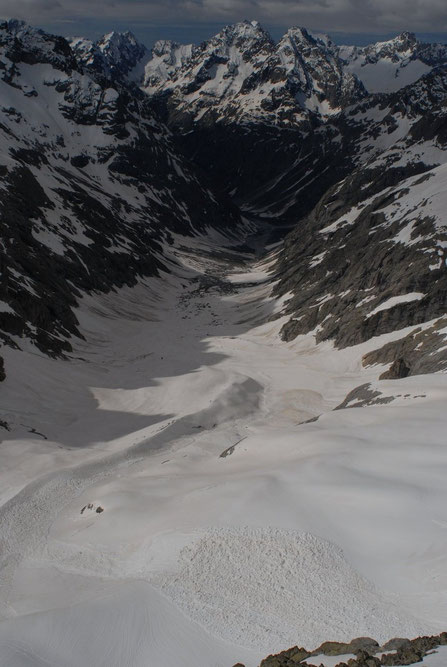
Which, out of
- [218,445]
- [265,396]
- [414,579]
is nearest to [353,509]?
[414,579]

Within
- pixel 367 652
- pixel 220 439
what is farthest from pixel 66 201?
pixel 367 652

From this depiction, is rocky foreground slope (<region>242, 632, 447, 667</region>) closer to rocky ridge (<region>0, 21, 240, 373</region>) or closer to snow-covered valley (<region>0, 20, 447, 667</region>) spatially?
snow-covered valley (<region>0, 20, 447, 667</region>)

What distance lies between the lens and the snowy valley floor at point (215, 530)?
55.7 ft

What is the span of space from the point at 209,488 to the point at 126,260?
90888 mm

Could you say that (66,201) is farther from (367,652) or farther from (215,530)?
(367,652)

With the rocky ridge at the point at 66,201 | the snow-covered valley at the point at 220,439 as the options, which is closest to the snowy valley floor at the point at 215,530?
the snow-covered valley at the point at 220,439

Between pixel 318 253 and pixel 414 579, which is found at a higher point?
pixel 414 579

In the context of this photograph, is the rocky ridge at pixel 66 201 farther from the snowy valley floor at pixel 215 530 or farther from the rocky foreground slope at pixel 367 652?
the rocky foreground slope at pixel 367 652

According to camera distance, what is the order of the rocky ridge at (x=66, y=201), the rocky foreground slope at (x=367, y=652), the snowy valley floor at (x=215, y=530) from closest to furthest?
the rocky foreground slope at (x=367, y=652) < the snowy valley floor at (x=215, y=530) < the rocky ridge at (x=66, y=201)

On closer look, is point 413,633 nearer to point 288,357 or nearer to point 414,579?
point 414,579

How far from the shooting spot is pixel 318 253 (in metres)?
110

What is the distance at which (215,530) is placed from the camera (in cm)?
2175

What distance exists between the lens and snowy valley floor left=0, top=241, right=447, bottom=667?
1698 cm

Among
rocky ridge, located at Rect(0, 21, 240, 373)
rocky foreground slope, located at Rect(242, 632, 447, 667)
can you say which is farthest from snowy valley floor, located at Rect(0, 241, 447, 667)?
rocky ridge, located at Rect(0, 21, 240, 373)
